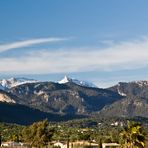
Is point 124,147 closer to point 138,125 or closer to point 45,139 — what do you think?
point 138,125

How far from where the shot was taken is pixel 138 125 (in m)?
126

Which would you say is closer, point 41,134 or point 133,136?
point 133,136

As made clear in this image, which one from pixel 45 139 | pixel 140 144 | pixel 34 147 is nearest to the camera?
pixel 140 144

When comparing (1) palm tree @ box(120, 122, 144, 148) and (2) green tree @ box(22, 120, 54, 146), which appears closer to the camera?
(1) palm tree @ box(120, 122, 144, 148)

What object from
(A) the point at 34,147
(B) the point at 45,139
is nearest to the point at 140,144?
(B) the point at 45,139

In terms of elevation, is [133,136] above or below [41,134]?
below

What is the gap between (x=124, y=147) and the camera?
12925 centimetres

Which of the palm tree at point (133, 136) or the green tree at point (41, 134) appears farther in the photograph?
the green tree at point (41, 134)

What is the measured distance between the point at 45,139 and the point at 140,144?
156 ft

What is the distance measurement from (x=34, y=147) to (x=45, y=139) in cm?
2588

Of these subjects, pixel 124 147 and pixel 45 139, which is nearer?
pixel 124 147

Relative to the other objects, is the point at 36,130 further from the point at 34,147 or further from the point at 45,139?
the point at 34,147

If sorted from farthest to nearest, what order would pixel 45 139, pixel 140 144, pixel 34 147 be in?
pixel 34 147 < pixel 45 139 < pixel 140 144

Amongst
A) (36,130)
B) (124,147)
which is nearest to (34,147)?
(36,130)
